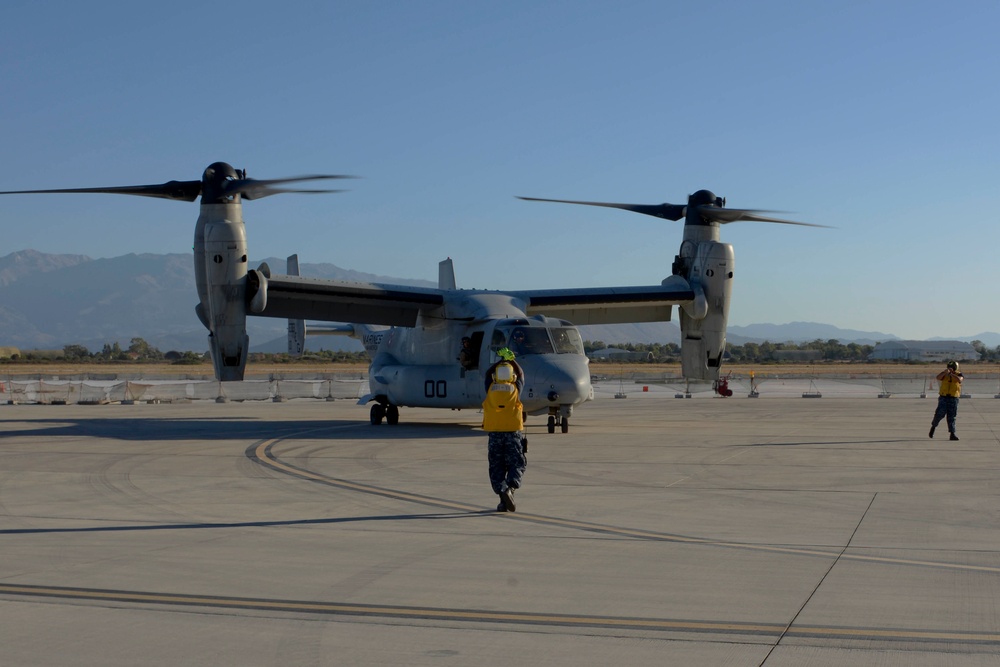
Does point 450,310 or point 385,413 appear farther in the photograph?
point 385,413

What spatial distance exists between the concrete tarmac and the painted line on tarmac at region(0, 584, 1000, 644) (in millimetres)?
24

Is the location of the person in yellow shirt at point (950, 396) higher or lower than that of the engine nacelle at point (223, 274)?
lower

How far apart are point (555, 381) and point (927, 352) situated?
521 feet

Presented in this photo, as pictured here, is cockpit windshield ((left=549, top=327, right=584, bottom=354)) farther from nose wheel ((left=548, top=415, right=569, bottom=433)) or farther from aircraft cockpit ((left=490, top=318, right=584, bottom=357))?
nose wheel ((left=548, top=415, right=569, bottom=433))

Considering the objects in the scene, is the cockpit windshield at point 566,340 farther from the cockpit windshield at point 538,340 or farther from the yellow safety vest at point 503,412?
the yellow safety vest at point 503,412

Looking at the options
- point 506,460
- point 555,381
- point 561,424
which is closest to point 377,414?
point 561,424

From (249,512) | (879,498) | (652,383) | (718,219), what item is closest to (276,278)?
(718,219)

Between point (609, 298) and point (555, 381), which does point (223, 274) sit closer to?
point (555, 381)

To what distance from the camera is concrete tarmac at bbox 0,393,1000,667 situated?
18.6 feet

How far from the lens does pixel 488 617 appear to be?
6.28m

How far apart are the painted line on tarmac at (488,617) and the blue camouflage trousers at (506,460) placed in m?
4.51

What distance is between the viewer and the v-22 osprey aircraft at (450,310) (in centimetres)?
2220

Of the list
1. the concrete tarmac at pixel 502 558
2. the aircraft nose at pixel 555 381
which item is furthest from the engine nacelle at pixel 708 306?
the concrete tarmac at pixel 502 558

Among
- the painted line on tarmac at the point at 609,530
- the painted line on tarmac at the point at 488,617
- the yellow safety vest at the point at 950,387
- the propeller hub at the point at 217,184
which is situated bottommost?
the painted line on tarmac at the point at 609,530
